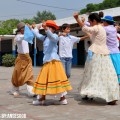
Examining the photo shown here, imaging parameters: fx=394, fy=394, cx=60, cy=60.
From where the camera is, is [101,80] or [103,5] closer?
[101,80]

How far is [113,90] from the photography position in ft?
24.2

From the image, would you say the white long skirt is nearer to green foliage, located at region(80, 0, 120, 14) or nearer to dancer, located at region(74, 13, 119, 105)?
dancer, located at region(74, 13, 119, 105)

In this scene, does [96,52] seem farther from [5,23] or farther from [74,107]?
[5,23]

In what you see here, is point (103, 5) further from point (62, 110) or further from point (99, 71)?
point (62, 110)

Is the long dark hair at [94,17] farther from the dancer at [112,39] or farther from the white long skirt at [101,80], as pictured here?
the white long skirt at [101,80]

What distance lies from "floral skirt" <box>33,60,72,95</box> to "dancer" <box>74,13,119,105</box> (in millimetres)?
468

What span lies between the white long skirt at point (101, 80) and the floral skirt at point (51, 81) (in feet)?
1.50

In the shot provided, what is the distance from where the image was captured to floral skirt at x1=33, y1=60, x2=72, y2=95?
24.3ft

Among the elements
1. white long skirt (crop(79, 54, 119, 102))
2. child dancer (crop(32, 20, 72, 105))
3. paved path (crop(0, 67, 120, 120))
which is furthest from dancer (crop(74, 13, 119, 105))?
child dancer (crop(32, 20, 72, 105))

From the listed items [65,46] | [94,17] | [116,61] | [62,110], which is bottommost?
[62,110]

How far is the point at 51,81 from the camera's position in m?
7.41

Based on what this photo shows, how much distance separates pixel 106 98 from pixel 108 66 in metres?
0.63

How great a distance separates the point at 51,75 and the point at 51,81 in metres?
0.12

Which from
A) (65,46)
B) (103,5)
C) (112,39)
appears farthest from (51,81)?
(103,5)
